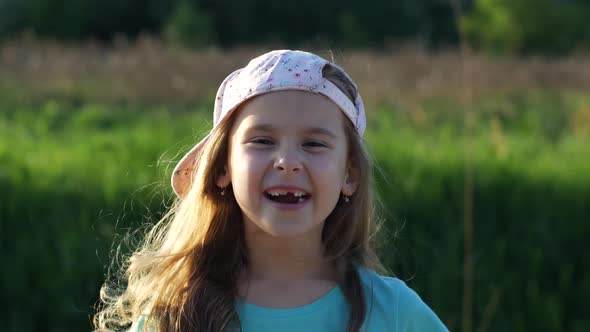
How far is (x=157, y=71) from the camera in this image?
11891mm

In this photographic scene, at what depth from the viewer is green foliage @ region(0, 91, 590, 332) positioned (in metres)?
4.30

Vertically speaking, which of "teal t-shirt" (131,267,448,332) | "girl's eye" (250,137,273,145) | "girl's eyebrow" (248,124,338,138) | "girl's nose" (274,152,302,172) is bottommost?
"teal t-shirt" (131,267,448,332)

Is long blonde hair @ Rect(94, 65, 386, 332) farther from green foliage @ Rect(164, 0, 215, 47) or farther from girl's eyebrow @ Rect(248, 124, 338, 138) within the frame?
green foliage @ Rect(164, 0, 215, 47)

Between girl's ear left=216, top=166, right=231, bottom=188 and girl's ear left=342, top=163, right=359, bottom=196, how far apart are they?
25 centimetres

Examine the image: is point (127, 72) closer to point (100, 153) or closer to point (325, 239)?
point (100, 153)

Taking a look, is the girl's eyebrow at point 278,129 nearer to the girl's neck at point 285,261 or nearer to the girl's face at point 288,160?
the girl's face at point 288,160

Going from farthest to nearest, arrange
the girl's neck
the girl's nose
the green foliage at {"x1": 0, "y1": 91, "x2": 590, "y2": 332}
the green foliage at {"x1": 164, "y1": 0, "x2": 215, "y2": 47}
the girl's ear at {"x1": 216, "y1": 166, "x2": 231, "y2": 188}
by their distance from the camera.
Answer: the green foliage at {"x1": 164, "y1": 0, "x2": 215, "y2": 47} < the green foliage at {"x1": 0, "y1": 91, "x2": 590, "y2": 332} < the girl's ear at {"x1": 216, "y1": 166, "x2": 231, "y2": 188} < the girl's neck < the girl's nose

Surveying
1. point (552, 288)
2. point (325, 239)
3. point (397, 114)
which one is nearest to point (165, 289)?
point (325, 239)

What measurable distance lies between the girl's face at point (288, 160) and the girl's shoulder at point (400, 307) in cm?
19

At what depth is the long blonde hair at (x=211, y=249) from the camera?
1921 millimetres

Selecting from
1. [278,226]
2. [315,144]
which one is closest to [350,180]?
[315,144]

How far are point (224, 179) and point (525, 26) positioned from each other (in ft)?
64.6

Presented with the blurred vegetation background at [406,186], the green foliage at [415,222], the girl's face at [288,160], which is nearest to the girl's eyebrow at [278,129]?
the girl's face at [288,160]

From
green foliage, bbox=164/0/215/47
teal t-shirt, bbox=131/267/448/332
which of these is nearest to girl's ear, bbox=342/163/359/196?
teal t-shirt, bbox=131/267/448/332
